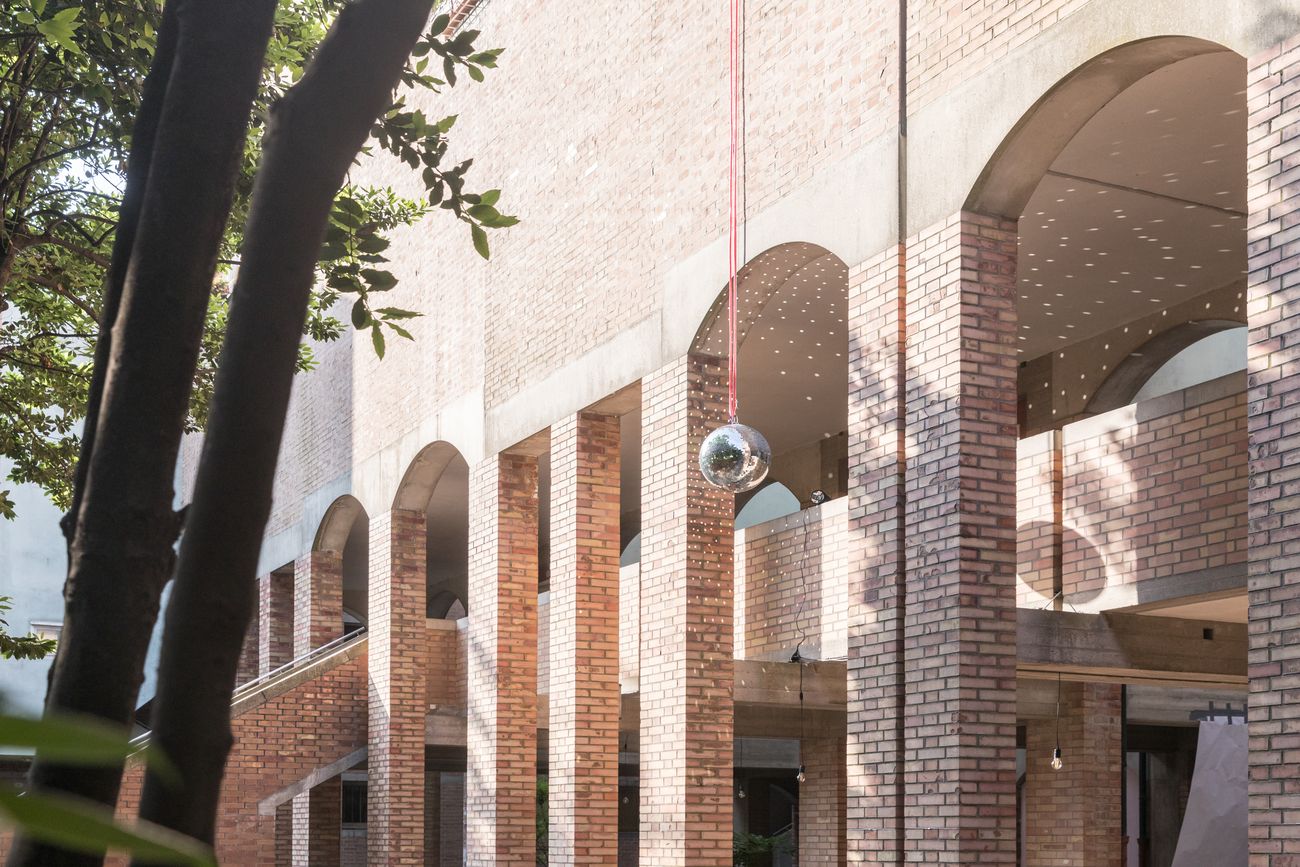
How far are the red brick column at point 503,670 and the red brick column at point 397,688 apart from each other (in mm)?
2119

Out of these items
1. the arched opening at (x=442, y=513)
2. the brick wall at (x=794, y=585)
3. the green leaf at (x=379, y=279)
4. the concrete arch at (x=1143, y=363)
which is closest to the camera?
the green leaf at (x=379, y=279)

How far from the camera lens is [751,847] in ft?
85.3

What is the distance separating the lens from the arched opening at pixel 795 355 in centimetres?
1223

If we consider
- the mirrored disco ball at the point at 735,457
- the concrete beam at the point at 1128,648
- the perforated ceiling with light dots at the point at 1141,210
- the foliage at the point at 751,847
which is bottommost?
the foliage at the point at 751,847

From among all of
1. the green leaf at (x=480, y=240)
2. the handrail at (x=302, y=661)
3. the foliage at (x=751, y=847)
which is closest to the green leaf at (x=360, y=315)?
the green leaf at (x=480, y=240)

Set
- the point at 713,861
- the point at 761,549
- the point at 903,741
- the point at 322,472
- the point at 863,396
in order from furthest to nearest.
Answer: the point at 322,472 < the point at 761,549 < the point at 713,861 < the point at 863,396 < the point at 903,741

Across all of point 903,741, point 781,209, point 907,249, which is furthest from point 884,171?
point 903,741

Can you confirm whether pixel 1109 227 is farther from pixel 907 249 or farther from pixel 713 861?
pixel 713 861

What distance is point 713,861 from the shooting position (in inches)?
478

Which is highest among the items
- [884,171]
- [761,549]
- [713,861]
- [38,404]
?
[884,171]

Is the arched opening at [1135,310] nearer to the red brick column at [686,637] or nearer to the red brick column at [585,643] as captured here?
the red brick column at [686,637]

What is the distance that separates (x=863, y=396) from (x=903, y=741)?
215 centimetres

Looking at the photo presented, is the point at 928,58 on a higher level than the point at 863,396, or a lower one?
higher

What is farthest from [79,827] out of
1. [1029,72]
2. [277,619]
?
[277,619]
